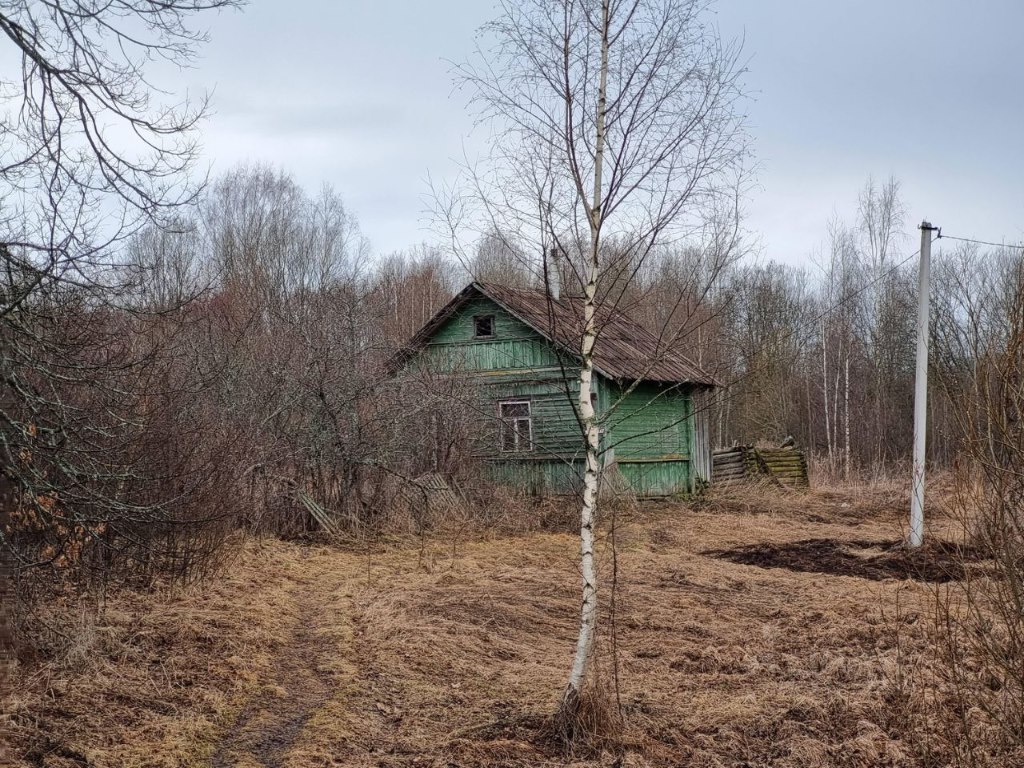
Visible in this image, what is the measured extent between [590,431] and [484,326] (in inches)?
597

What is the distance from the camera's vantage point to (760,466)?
24.5 meters

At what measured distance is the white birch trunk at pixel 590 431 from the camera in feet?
19.7

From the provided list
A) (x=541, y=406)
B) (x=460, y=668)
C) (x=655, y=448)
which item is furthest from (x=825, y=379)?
(x=460, y=668)

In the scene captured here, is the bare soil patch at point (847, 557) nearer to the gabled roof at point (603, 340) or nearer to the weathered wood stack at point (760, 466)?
the gabled roof at point (603, 340)

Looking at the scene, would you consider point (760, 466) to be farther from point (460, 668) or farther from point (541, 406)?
point (460, 668)

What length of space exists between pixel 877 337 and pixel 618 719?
32560 mm

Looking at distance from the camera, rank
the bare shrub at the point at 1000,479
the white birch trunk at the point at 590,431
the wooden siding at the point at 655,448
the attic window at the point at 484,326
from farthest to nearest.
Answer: the attic window at the point at 484,326 < the wooden siding at the point at 655,448 < the white birch trunk at the point at 590,431 < the bare shrub at the point at 1000,479

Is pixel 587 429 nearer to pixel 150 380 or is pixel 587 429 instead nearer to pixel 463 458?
pixel 150 380

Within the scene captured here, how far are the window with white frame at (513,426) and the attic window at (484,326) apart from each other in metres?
1.62

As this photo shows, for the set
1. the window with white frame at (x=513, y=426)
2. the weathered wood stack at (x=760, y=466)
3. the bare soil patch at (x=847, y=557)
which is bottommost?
the bare soil patch at (x=847, y=557)

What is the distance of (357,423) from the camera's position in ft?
49.2

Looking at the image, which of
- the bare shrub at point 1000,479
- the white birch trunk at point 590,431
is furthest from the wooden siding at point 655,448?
the bare shrub at point 1000,479

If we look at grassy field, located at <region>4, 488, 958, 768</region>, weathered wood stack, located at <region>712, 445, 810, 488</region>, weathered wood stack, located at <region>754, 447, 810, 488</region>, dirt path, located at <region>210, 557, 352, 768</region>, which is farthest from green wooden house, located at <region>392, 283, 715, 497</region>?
dirt path, located at <region>210, 557, 352, 768</region>

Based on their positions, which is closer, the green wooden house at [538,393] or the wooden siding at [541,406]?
the green wooden house at [538,393]
